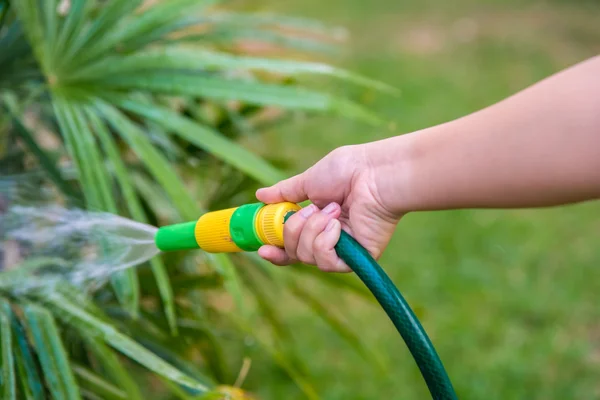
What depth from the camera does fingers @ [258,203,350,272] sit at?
85cm

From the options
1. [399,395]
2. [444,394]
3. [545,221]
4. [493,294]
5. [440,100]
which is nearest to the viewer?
[444,394]

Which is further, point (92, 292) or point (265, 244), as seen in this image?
point (92, 292)

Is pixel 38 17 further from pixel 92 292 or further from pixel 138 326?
pixel 138 326

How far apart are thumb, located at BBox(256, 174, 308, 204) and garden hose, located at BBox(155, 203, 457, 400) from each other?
0.19 feet

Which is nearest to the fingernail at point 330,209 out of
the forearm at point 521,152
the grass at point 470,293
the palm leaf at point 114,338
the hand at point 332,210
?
the hand at point 332,210

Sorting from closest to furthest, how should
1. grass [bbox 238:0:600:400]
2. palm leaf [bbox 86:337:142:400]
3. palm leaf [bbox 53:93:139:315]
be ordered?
palm leaf [bbox 86:337:142:400] → palm leaf [bbox 53:93:139:315] → grass [bbox 238:0:600:400]

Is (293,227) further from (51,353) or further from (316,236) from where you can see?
(51,353)

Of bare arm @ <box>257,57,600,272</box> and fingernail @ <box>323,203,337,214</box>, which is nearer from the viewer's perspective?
bare arm @ <box>257,57,600,272</box>

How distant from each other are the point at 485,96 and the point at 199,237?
374 cm

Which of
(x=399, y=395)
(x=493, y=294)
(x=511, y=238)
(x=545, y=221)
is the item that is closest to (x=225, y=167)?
(x=399, y=395)

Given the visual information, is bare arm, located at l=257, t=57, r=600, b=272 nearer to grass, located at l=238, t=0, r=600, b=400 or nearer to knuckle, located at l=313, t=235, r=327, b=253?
knuckle, located at l=313, t=235, r=327, b=253

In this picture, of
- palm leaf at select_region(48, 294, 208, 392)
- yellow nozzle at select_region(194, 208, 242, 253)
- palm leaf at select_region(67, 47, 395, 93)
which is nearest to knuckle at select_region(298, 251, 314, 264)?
yellow nozzle at select_region(194, 208, 242, 253)

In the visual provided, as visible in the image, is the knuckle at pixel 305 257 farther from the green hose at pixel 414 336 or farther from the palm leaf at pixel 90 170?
the palm leaf at pixel 90 170

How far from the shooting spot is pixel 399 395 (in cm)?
220
